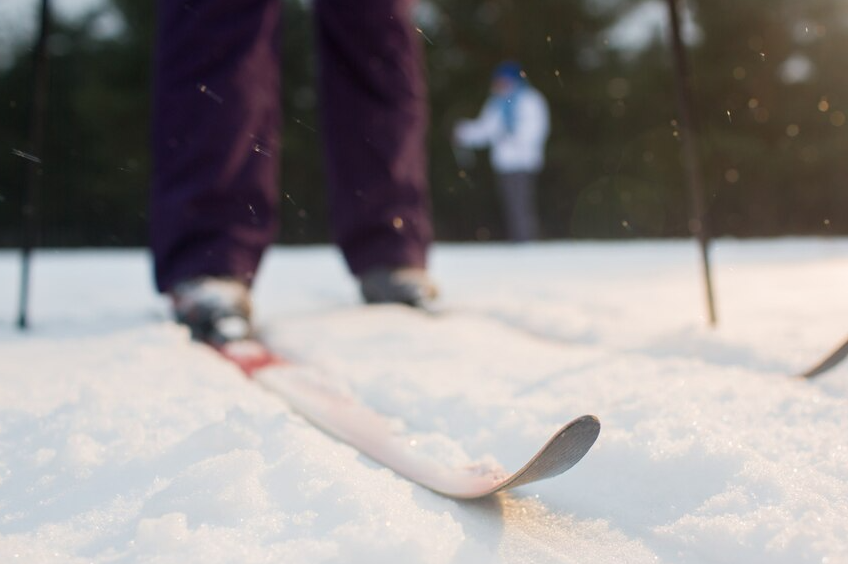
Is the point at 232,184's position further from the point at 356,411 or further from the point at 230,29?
the point at 356,411

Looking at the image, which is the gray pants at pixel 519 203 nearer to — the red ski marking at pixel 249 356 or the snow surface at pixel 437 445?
the snow surface at pixel 437 445

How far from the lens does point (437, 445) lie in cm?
78

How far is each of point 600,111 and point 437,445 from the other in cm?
1294

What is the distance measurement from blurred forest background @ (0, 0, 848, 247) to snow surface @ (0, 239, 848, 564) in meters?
11.6

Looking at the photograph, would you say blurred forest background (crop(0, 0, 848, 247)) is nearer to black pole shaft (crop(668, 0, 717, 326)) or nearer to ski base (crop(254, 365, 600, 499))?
black pole shaft (crop(668, 0, 717, 326))

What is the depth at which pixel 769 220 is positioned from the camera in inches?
510

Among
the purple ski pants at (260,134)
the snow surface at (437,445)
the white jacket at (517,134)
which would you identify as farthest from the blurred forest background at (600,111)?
the snow surface at (437,445)

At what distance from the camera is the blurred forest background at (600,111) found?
41.0ft

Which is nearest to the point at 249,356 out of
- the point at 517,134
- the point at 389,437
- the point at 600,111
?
the point at 389,437

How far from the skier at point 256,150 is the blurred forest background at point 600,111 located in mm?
11045

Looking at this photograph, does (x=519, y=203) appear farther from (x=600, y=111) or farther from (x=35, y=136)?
(x=600, y=111)

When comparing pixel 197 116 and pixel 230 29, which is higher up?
pixel 230 29

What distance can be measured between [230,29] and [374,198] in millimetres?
413

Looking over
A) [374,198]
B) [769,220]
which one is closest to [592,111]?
[769,220]
